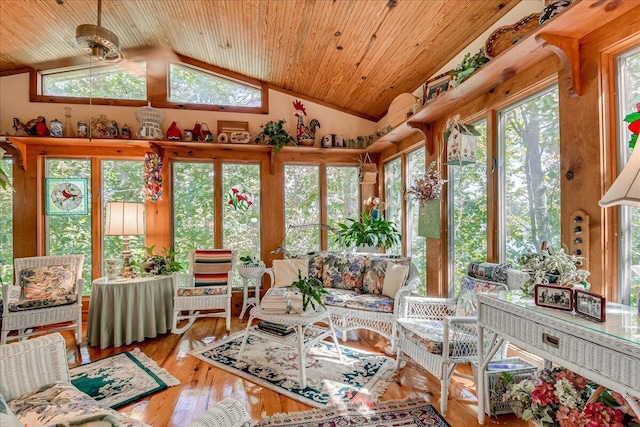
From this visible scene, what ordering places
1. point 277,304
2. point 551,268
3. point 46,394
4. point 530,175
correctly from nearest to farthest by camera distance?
point 46,394, point 551,268, point 530,175, point 277,304

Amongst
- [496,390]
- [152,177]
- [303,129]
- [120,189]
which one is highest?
[303,129]

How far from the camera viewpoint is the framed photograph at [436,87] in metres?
2.78

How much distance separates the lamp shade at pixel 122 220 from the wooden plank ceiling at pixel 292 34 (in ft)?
6.46

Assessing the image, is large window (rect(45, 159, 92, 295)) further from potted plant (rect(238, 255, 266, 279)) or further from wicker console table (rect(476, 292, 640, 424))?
wicker console table (rect(476, 292, 640, 424))

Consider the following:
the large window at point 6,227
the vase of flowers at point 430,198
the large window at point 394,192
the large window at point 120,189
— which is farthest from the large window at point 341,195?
the large window at point 6,227

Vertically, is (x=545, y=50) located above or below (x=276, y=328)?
above

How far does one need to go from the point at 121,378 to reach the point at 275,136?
10.4ft

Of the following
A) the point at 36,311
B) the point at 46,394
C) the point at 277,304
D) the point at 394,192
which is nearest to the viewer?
the point at 46,394

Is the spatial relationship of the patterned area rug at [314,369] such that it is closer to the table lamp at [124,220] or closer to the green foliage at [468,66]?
the table lamp at [124,220]

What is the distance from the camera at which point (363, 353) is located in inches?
119

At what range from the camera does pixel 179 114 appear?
449 centimetres

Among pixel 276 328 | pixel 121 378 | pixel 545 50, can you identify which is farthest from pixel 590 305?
pixel 121 378

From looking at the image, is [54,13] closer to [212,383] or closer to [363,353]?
[212,383]

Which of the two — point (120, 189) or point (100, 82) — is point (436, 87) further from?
point (100, 82)
